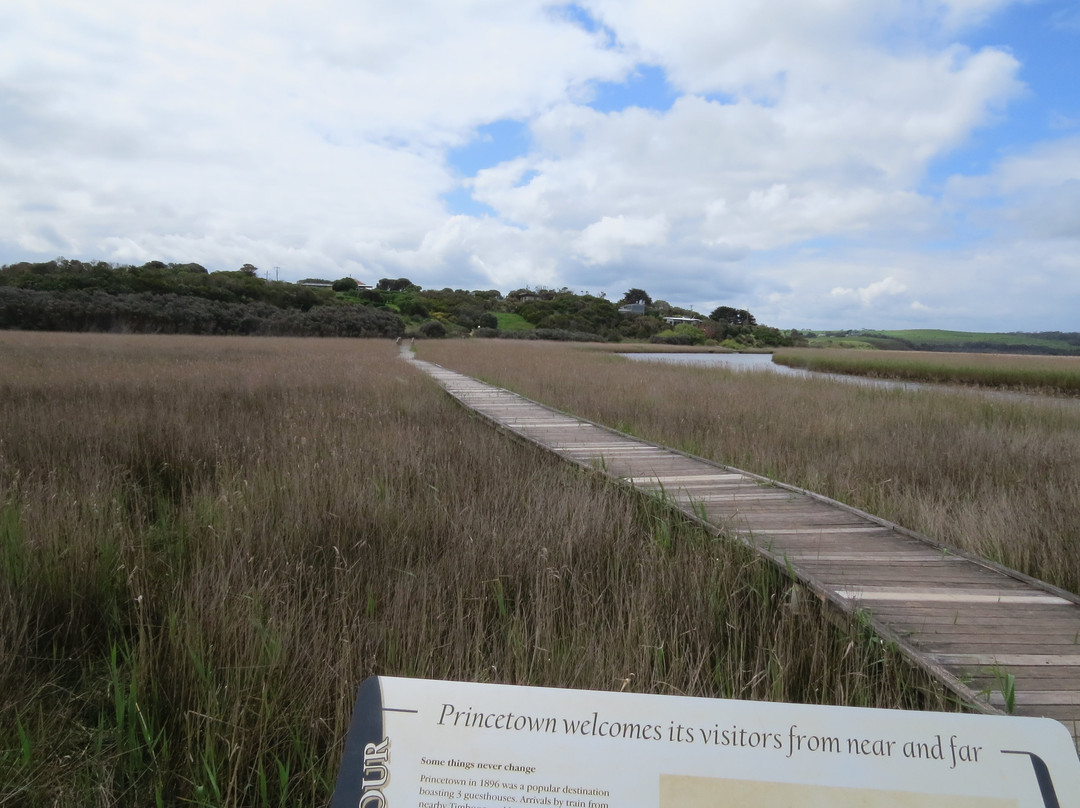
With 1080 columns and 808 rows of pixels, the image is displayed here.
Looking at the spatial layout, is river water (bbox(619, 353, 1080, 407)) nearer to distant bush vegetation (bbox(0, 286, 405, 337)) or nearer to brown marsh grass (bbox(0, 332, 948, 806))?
brown marsh grass (bbox(0, 332, 948, 806))

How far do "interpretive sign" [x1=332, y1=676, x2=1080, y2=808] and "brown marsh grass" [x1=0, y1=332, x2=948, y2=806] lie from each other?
2.80 ft

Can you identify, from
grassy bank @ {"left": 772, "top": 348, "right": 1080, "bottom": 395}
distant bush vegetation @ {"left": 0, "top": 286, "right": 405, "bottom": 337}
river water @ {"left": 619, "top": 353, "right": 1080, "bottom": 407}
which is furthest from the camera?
distant bush vegetation @ {"left": 0, "top": 286, "right": 405, "bottom": 337}

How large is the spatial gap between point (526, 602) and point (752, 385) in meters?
13.1

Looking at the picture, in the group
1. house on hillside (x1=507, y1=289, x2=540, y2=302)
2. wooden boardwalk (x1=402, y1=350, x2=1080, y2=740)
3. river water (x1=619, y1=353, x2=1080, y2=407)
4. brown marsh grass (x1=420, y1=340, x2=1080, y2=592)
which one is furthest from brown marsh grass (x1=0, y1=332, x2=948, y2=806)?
house on hillside (x1=507, y1=289, x2=540, y2=302)

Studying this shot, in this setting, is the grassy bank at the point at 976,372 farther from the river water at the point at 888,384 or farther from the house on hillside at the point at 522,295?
the house on hillside at the point at 522,295

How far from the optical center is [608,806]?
3.75ft

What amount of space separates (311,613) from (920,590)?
2702mm

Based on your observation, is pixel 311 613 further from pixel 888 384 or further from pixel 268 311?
pixel 268 311

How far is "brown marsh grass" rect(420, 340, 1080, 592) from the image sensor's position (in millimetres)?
4168

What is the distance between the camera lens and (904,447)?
23.1 feet

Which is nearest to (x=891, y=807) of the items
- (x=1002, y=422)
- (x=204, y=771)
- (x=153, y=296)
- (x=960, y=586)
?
(x=204, y=771)

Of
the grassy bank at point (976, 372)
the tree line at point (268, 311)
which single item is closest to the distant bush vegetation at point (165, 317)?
the tree line at point (268, 311)

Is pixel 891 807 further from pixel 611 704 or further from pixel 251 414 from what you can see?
pixel 251 414

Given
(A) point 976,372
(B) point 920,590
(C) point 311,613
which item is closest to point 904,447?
(B) point 920,590
